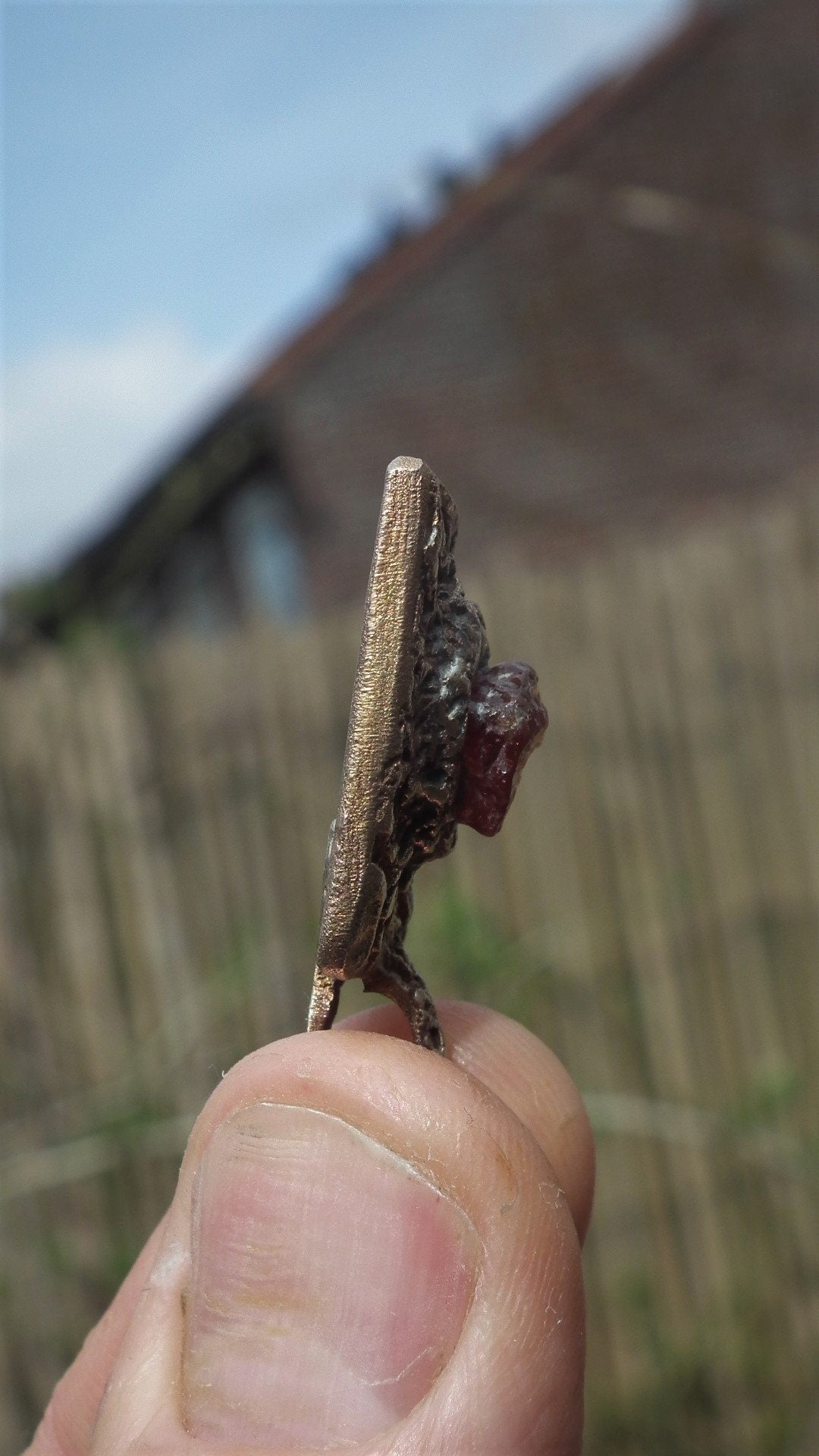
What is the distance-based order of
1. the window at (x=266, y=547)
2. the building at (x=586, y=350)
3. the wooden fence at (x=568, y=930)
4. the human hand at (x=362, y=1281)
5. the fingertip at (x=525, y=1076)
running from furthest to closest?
the window at (x=266, y=547) < the building at (x=586, y=350) < the wooden fence at (x=568, y=930) < the fingertip at (x=525, y=1076) < the human hand at (x=362, y=1281)

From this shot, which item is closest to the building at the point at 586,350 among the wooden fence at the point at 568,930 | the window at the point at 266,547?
the window at the point at 266,547

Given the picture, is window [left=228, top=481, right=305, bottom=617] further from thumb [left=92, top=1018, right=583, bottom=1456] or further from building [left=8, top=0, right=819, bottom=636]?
thumb [left=92, top=1018, right=583, bottom=1456]

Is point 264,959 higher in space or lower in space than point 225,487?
lower

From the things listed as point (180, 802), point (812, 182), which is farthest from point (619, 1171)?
point (812, 182)

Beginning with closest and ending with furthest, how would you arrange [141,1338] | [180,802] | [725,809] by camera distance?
[141,1338] < [180,802] < [725,809]

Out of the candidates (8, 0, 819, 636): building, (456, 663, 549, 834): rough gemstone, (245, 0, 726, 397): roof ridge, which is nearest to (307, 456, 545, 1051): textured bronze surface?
(456, 663, 549, 834): rough gemstone

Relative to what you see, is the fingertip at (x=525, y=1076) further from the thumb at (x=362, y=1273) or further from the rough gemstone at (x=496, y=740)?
the rough gemstone at (x=496, y=740)

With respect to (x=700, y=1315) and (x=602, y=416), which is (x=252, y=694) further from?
(x=602, y=416)
